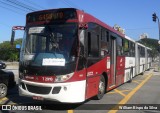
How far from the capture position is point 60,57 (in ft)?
27.4

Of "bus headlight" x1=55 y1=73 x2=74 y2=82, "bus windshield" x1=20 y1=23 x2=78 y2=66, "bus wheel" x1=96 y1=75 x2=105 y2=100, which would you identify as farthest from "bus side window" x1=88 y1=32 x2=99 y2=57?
"bus headlight" x1=55 y1=73 x2=74 y2=82

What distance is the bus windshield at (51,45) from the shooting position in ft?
27.5

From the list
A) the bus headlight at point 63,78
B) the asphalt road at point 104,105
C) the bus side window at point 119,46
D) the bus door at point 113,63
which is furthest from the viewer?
the bus side window at point 119,46

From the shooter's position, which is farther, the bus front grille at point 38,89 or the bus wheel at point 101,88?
the bus wheel at point 101,88

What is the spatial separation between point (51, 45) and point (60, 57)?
54 centimetres

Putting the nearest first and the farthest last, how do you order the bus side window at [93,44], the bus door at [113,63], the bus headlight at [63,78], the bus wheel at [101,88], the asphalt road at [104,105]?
the bus headlight at [63,78] → the asphalt road at [104,105] → the bus side window at [93,44] → the bus wheel at [101,88] → the bus door at [113,63]

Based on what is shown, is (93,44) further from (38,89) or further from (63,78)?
(38,89)

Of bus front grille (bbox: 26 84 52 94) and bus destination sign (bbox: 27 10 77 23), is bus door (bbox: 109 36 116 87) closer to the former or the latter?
bus destination sign (bbox: 27 10 77 23)

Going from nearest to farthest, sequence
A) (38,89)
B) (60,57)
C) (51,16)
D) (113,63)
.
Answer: (60,57) < (38,89) < (51,16) < (113,63)

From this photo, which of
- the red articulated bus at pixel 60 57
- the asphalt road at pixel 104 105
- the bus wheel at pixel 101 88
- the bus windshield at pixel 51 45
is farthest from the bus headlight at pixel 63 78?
the bus wheel at pixel 101 88

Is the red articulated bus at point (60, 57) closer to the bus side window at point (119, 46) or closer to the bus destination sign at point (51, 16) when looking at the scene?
the bus destination sign at point (51, 16)

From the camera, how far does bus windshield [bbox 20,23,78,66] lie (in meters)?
8.39

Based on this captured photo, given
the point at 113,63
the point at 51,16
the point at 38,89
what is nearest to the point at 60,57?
the point at 38,89

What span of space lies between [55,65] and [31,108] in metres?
1.64
